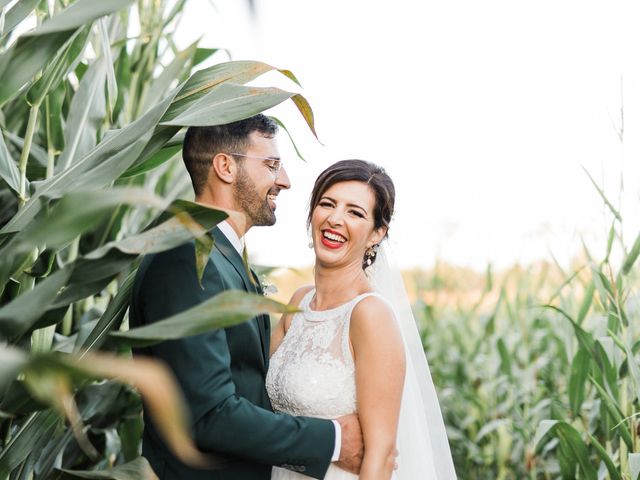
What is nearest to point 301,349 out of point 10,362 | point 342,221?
point 342,221

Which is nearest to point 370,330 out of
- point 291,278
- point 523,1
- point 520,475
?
point 520,475

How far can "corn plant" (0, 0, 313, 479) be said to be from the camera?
0.77m

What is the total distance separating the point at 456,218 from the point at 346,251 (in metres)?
2.85

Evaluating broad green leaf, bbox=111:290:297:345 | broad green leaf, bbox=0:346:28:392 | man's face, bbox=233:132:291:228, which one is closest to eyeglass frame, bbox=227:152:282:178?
man's face, bbox=233:132:291:228

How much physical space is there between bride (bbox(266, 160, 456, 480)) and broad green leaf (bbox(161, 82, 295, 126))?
59cm

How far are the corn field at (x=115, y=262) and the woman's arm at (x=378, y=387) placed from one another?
389 millimetres

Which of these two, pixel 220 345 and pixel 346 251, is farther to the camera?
pixel 346 251

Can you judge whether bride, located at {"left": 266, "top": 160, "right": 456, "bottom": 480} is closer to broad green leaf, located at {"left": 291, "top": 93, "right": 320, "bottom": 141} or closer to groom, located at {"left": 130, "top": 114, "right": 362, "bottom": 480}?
groom, located at {"left": 130, "top": 114, "right": 362, "bottom": 480}

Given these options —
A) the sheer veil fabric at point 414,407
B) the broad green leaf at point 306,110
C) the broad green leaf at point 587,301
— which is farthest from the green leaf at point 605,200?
the broad green leaf at point 306,110

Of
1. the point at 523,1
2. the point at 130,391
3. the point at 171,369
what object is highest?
the point at 523,1

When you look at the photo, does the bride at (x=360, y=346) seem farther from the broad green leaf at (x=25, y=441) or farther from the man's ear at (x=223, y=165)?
the broad green leaf at (x=25, y=441)

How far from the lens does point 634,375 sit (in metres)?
1.78

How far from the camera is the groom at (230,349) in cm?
144

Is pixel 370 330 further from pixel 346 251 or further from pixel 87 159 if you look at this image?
pixel 87 159
